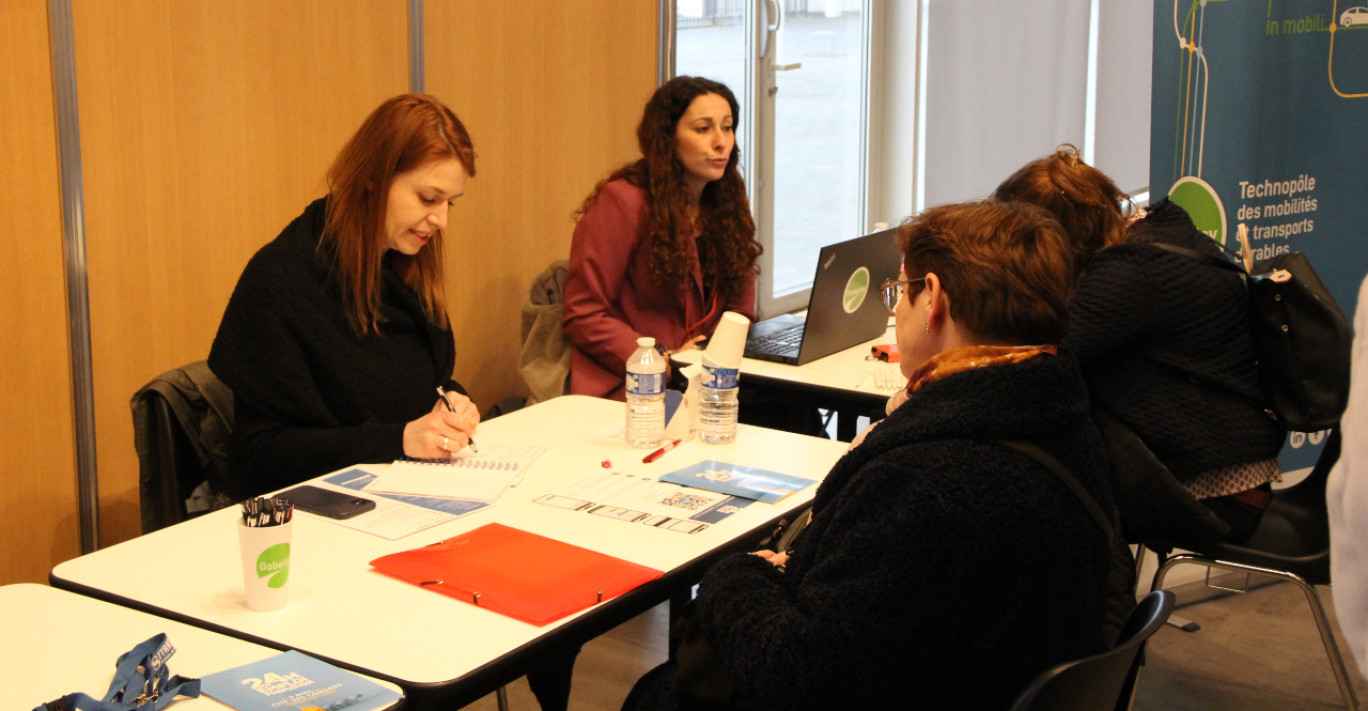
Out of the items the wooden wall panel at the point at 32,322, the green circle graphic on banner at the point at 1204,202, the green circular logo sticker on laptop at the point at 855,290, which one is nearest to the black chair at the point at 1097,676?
the green circular logo sticker on laptop at the point at 855,290

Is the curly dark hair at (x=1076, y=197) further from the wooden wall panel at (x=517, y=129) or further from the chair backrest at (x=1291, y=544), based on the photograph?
the wooden wall panel at (x=517, y=129)

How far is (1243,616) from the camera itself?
10.4 feet

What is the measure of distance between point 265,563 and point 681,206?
1971mm

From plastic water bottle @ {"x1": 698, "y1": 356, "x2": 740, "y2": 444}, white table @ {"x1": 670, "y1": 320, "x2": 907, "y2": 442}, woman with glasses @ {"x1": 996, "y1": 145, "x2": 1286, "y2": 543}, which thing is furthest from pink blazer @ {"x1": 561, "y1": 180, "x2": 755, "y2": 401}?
woman with glasses @ {"x1": 996, "y1": 145, "x2": 1286, "y2": 543}

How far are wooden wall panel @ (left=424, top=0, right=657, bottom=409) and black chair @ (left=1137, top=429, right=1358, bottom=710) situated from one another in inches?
81.9

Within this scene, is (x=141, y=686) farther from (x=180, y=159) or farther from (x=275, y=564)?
(x=180, y=159)

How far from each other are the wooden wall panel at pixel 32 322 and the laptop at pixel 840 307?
5.33 ft

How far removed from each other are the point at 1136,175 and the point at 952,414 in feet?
19.9

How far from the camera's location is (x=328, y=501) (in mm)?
1837

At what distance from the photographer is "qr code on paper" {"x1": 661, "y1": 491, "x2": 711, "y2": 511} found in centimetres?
185

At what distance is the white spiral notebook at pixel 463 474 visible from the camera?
1900 mm

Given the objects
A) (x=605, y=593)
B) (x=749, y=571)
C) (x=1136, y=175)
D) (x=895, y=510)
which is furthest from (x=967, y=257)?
(x=1136, y=175)

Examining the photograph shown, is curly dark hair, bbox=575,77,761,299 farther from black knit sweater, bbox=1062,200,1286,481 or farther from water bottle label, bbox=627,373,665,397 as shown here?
black knit sweater, bbox=1062,200,1286,481

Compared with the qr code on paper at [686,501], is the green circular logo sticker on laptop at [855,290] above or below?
above
